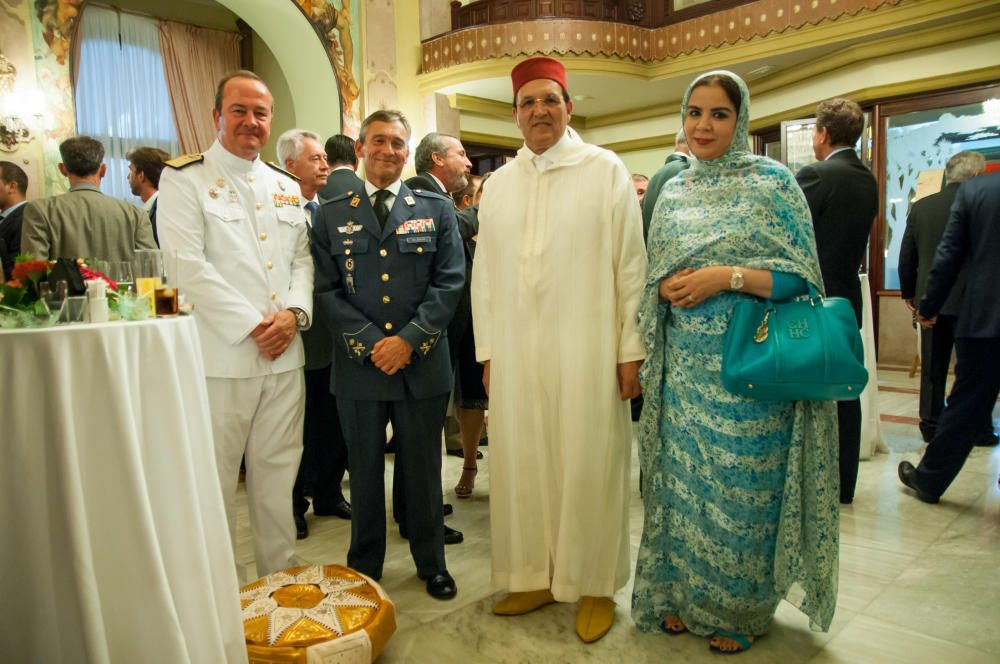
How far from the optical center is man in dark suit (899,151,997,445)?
4.23 meters

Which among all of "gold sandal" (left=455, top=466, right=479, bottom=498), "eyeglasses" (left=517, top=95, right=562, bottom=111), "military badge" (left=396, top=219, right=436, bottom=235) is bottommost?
"gold sandal" (left=455, top=466, right=479, bottom=498)

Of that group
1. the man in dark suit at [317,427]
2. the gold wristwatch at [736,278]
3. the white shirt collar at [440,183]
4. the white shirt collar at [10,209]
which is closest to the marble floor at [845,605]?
the man in dark suit at [317,427]

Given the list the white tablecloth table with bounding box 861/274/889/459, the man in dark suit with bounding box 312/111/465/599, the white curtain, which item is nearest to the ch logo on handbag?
the man in dark suit with bounding box 312/111/465/599

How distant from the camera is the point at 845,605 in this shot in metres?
2.38

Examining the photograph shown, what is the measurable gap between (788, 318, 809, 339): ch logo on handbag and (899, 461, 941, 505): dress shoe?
203 centimetres

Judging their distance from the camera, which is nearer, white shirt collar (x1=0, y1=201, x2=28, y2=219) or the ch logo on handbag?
the ch logo on handbag

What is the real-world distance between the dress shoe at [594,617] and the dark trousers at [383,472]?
57 centimetres

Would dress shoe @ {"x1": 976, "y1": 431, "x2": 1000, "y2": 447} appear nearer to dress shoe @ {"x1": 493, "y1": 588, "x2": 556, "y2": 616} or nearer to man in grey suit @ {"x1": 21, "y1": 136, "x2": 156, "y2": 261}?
dress shoe @ {"x1": 493, "y1": 588, "x2": 556, "y2": 616}

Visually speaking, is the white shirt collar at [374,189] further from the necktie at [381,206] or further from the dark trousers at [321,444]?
the dark trousers at [321,444]

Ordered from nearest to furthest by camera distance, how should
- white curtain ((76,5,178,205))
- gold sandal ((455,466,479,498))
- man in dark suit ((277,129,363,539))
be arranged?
man in dark suit ((277,129,363,539)), gold sandal ((455,466,479,498)), white curtain ((76,5,178,205))

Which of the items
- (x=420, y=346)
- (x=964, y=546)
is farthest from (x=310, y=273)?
(x=964, y=546)

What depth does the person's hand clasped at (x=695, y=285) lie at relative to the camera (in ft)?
6.51

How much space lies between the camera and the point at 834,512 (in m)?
2.03

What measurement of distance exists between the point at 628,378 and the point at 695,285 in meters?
0.37
